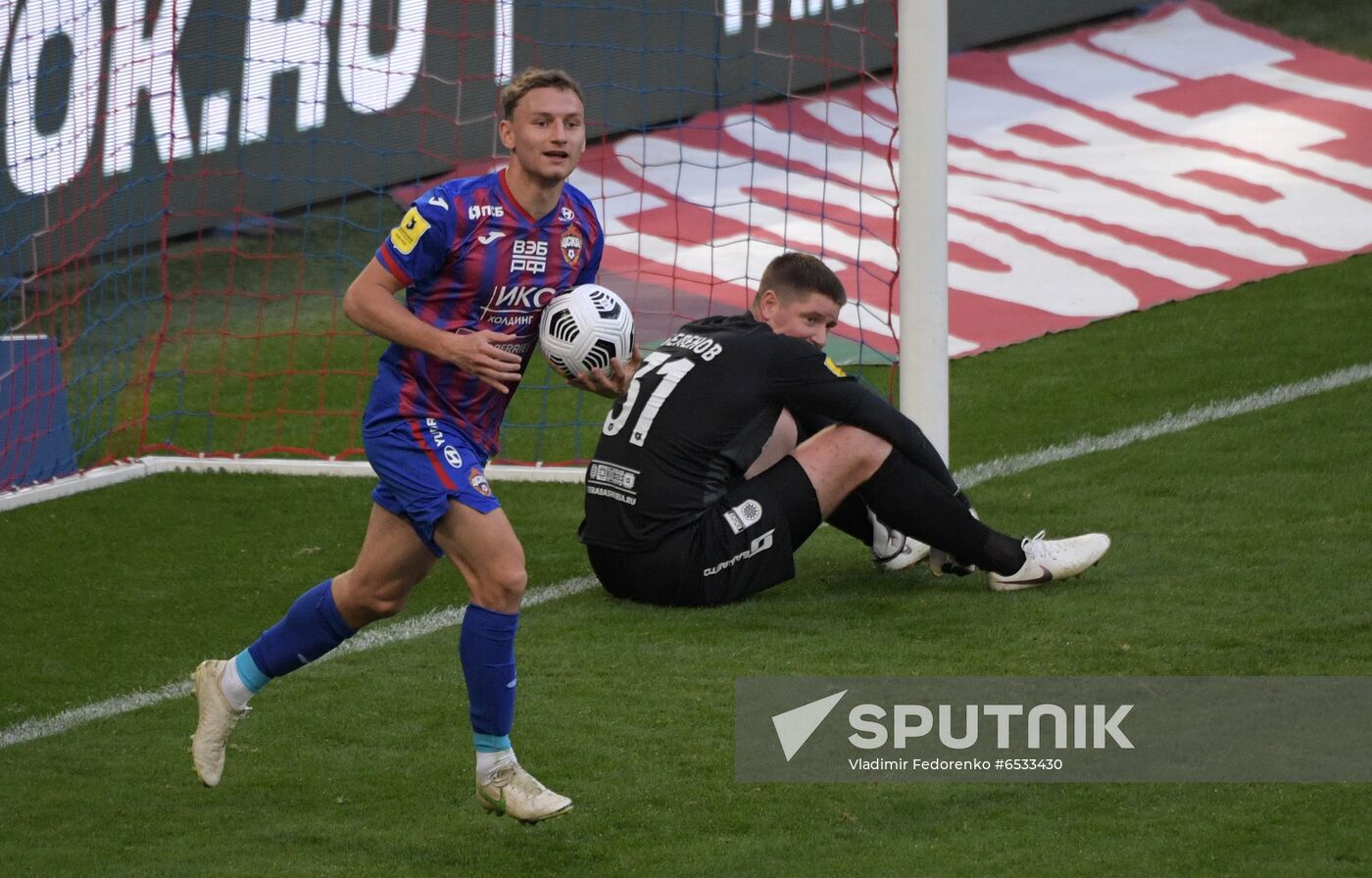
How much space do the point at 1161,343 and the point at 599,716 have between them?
174 inches

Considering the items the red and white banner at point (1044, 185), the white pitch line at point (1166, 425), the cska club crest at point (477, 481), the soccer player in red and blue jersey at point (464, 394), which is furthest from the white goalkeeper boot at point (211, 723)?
the red and white banner at point (1044, 185)

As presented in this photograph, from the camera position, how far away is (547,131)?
436 centimetres

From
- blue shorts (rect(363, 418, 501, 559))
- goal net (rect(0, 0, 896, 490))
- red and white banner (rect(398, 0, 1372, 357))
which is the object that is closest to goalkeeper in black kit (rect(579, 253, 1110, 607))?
blue shorts (rect(363, 418, 501, 559))

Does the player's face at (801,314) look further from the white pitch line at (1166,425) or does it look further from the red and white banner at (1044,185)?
the red and white banner at (1044,185)

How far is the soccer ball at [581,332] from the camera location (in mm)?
4461

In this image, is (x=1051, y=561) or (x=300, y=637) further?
(x=1051, y=561)

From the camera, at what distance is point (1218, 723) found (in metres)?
4.62

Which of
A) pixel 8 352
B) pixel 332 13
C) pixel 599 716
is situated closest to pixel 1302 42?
pixel 332 13

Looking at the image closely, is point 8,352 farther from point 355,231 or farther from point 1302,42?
point 1302,42

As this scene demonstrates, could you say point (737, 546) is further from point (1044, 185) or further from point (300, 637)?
point (1044, 185)

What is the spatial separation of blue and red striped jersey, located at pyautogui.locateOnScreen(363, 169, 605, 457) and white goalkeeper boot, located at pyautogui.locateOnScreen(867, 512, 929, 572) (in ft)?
6.01

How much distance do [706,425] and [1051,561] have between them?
1113 millimetres

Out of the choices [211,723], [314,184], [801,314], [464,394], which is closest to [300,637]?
[211,723]

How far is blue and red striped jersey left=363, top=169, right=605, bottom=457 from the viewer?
173 inches
